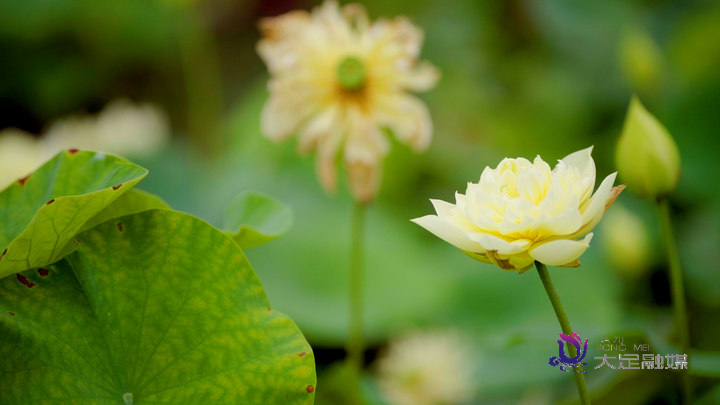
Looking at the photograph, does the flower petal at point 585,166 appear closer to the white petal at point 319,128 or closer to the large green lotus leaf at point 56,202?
Answer: the large green lotus leaf at point 56,202

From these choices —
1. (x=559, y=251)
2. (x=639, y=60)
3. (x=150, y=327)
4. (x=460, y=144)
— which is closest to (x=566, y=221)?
(x=559, y=251)

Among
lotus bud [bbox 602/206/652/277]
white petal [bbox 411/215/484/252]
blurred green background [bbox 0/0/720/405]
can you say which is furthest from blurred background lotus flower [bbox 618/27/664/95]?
white petal [bbox 411/215/484/252]

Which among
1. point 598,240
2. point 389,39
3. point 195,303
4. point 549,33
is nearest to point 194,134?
point 549,33

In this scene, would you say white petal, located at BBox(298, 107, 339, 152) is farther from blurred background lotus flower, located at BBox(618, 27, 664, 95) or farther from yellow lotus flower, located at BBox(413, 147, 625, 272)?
blurred background lotus flower, located at BBox(618, 27, 664, 95)

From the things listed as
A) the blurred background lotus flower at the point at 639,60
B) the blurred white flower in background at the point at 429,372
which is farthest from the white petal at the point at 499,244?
the blurred background lotus flower at the point at 639,60

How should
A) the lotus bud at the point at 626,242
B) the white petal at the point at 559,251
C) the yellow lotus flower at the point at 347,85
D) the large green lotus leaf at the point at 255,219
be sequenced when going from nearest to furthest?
the white petal at the point at 559,251, the large green lotus leaf at the point at 255,219, the yellow lotus flower at the point at 347,85, the lotus bud at the point at 626,242

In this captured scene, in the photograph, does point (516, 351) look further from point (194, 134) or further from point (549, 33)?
point (194, 134)
